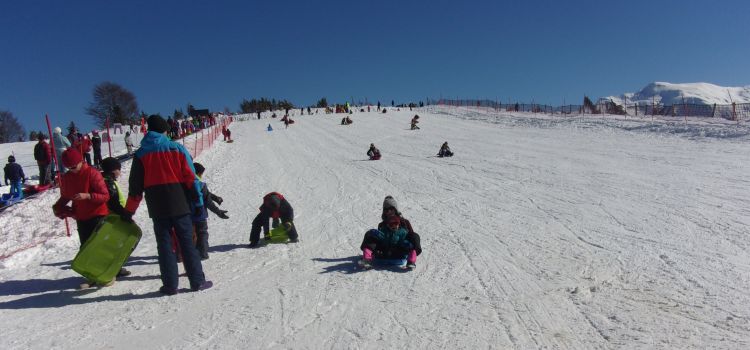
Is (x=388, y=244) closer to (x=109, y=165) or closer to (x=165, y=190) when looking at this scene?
(x=165, y=190)

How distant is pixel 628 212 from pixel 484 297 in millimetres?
5030

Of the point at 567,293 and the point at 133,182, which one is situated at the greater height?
the point at 133,182

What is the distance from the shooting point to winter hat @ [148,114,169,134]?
190 inches

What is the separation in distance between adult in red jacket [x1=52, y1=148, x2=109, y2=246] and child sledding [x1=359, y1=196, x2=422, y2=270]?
3.06 m

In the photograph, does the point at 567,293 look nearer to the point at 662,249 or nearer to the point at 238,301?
the point at 662,249

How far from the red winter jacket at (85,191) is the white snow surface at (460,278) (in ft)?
2.87

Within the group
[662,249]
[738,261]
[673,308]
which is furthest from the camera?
[662,249]

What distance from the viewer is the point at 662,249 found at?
20.6 ft

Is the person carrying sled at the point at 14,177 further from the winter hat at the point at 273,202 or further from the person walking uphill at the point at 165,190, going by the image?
the person walking uphill at the point at 165,190

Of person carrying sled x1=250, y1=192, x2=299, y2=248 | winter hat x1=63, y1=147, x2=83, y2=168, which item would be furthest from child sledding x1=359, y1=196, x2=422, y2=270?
winter hat x1=63, y1=147, x2=83, y2=168

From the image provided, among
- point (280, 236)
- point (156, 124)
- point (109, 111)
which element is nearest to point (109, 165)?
point (156, 124)

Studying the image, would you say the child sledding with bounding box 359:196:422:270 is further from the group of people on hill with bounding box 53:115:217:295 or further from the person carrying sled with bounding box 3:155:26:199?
the person carrying sled with bounding box 3:155:26:199

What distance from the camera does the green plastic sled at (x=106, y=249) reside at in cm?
511

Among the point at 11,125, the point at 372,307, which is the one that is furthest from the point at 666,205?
the point at 11,125
